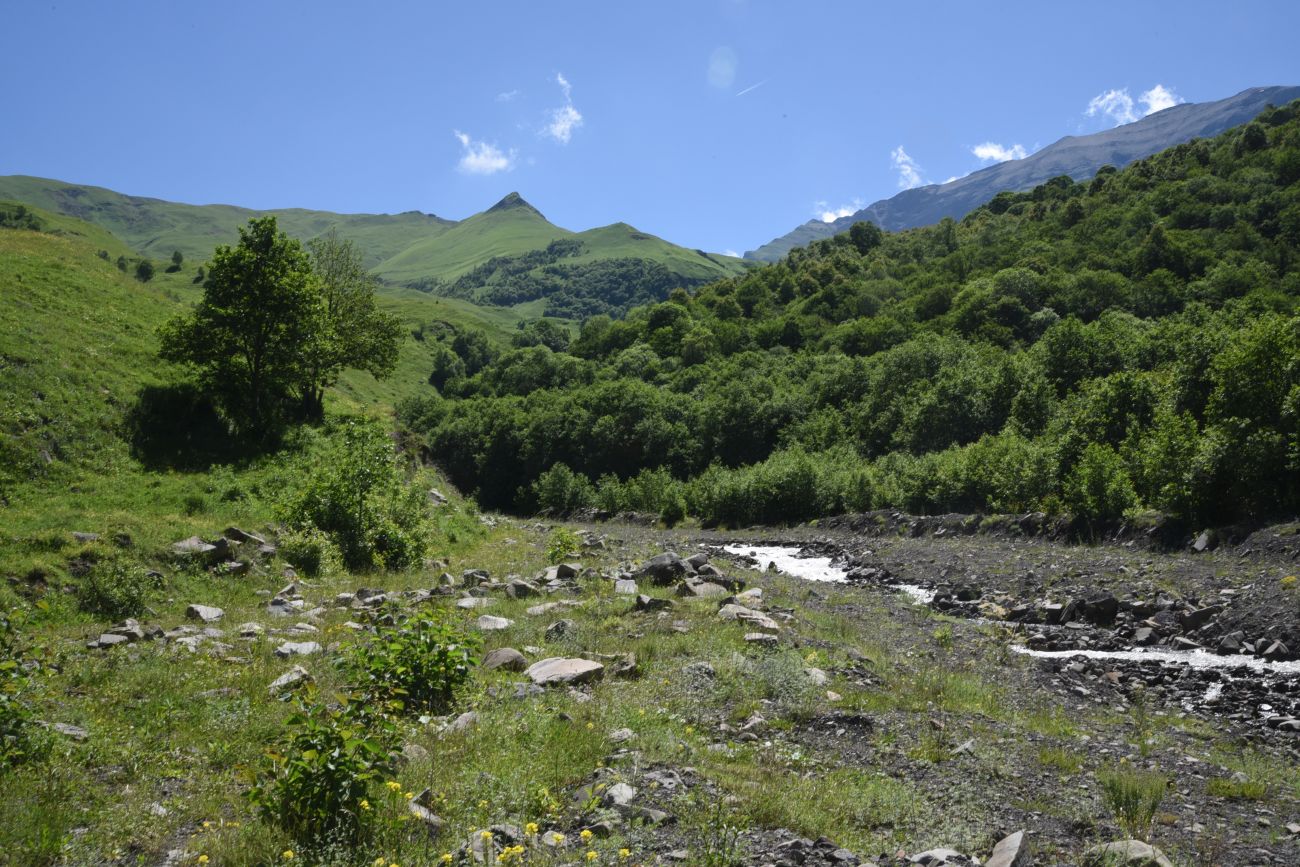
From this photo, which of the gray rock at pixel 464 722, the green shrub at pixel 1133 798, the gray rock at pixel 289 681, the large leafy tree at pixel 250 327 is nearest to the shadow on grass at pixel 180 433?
Answer: the large leafy tree at pixel 250 327

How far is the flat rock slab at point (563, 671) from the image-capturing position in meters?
10.7

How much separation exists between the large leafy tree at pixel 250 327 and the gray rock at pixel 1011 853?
31.2 m

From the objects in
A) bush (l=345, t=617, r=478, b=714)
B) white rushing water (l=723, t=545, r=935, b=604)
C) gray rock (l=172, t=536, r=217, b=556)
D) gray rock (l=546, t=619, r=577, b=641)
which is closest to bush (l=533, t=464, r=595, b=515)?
white rushing water (l=723, t=545, r=935, b=604)

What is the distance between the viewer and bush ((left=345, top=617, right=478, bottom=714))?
905 centimetres

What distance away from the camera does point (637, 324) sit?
128m

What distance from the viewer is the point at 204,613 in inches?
582

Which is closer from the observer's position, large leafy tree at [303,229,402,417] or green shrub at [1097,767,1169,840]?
green shrub at [1097,767,1169,840]

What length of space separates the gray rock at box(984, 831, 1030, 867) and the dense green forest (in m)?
25.1

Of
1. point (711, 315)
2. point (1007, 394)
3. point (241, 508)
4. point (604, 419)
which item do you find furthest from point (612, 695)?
point (711, 315)

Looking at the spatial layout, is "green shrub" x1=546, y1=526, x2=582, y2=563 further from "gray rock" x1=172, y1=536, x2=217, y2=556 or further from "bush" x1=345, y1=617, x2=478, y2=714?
"bush" x1=345, y1=617, x2=478, y2=714

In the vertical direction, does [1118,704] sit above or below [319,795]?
below

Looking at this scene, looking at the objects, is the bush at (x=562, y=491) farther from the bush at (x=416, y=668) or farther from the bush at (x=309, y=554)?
the bush at (x=416, y=668)

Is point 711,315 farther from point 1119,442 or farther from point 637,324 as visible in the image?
point 1119,442

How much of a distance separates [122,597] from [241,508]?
893cm
